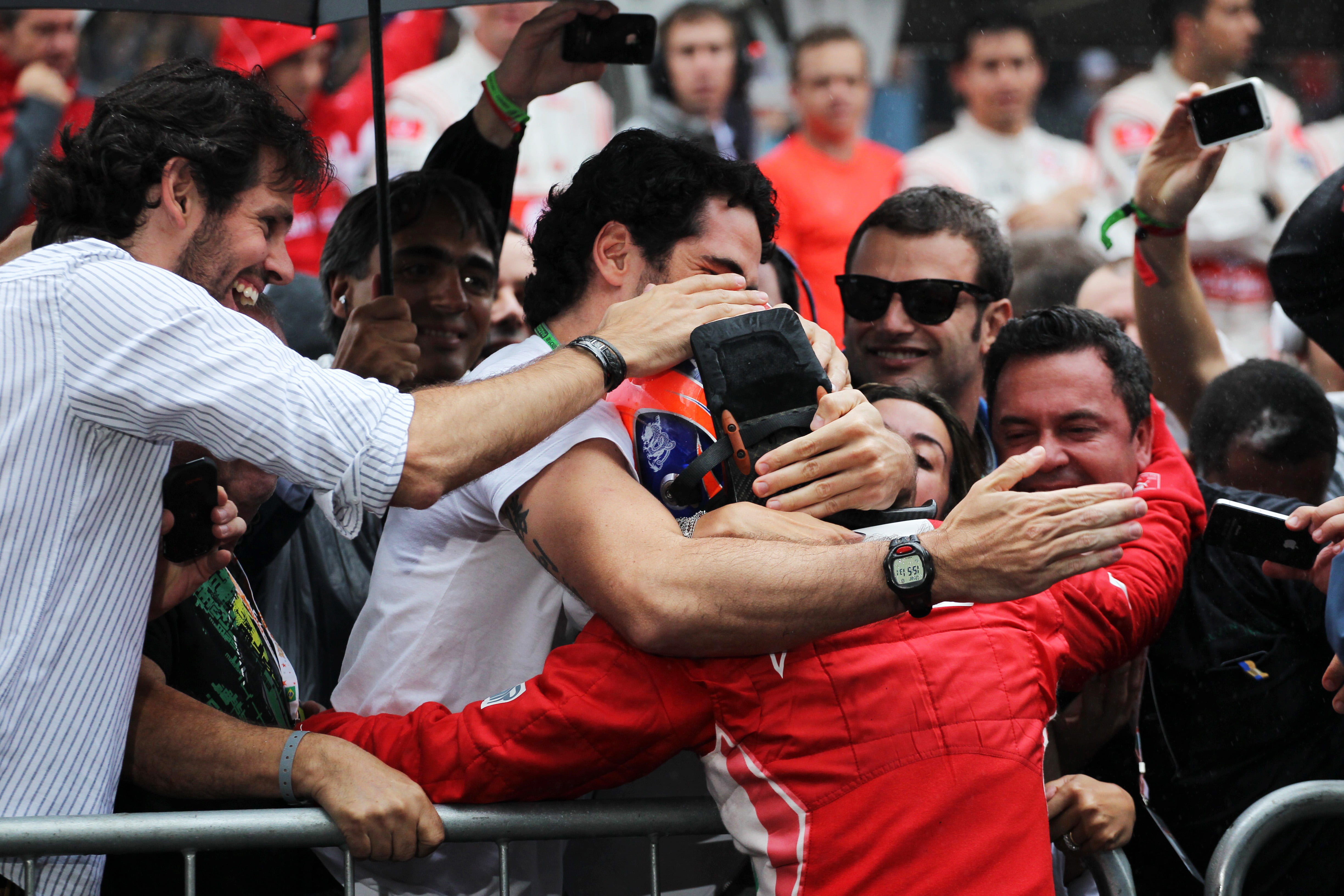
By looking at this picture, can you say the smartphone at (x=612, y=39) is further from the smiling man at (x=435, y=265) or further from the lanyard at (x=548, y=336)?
the lanyard at (x=548, y=336)

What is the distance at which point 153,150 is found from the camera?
2.29 metres

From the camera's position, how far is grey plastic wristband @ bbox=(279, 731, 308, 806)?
85.1 inches

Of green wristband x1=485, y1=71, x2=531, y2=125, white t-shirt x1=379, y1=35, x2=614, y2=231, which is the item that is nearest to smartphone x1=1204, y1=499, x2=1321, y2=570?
green wristband x1=485, y1=71, x2=531, y2=125

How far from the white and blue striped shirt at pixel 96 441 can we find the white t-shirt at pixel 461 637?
0.46 meters

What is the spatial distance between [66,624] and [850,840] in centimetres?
126

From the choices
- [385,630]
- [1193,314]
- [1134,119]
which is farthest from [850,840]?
[1134,119]

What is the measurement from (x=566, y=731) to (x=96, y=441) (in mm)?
869

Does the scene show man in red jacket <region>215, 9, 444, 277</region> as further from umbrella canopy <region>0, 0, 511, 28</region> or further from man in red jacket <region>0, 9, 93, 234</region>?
umbrella canopy <region>0, 0, 511, 28</region>

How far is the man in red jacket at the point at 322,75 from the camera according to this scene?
6.23 m

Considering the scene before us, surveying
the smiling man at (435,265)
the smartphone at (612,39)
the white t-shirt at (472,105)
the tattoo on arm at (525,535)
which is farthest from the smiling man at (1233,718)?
the white t-shirt at (472,105)

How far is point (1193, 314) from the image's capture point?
13.8 feet

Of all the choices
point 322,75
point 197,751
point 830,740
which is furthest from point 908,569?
point 322,75

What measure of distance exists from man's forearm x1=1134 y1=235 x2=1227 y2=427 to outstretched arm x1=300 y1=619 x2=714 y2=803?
2.61 m

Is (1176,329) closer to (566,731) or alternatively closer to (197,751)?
(566,731)
